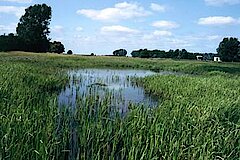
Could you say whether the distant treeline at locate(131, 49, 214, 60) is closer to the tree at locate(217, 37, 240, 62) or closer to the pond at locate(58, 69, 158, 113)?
the tree at locate(217, 37, 240, 62)

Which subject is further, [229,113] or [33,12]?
[33,12]

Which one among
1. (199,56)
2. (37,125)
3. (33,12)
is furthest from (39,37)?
(37,125)

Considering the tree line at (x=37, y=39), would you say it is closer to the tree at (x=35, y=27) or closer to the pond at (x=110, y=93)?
the tree at (x=35, y=27)

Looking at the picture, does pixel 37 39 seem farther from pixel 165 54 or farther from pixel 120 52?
pixel 165 54

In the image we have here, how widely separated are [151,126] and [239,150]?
7.04 feet

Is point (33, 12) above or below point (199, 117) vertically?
above

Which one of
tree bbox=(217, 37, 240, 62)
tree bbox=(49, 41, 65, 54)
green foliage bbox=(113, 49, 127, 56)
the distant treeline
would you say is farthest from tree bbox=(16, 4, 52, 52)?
tree bbox=(217, 37, 240, 62)

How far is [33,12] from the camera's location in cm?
9156

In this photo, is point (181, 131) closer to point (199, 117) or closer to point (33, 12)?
point (199, 117)

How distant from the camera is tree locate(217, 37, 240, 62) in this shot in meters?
107

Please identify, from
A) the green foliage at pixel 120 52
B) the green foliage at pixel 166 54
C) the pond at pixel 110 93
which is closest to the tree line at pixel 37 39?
the green foliage at pixel 166 54

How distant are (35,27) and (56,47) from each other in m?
10.6

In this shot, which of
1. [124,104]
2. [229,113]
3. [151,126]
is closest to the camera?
[151,126]

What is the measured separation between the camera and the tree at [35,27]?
275 feet
